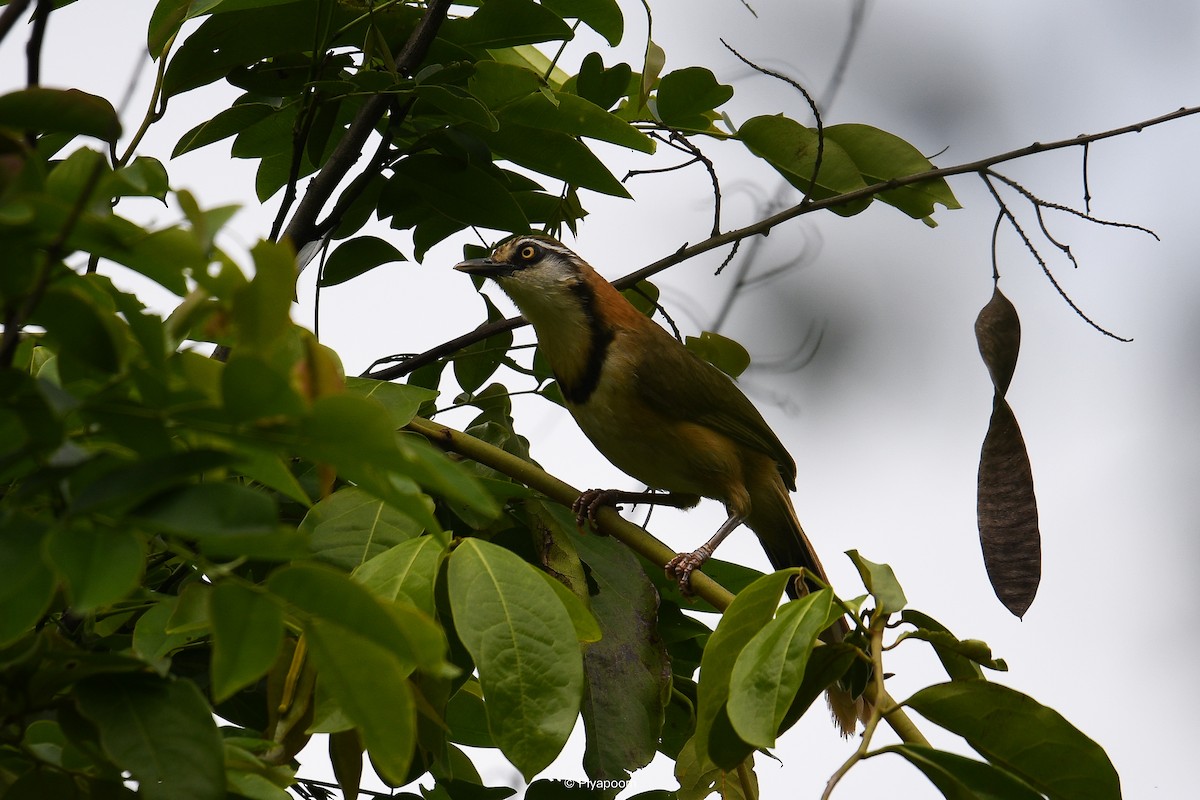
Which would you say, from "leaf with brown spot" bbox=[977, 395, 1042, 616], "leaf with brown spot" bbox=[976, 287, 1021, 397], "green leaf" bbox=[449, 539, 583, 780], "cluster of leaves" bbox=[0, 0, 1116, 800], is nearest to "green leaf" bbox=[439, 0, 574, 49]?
"cluster of leaves" bbox=[0, 0, 1116, 800]

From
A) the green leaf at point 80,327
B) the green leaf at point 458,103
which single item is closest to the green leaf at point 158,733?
the green leaf at point 80,327

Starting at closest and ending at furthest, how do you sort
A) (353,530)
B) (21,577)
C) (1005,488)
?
(21,577) → (353,530) → (1005,488)

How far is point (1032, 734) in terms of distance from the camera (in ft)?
5.48

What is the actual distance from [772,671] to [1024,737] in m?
0.40

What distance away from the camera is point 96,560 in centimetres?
100

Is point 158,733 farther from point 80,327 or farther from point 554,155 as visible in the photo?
point 554,155

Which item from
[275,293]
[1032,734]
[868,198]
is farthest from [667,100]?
[275,293]

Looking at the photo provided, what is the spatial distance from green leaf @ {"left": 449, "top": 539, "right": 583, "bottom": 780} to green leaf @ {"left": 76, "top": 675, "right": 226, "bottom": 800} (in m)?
0.46

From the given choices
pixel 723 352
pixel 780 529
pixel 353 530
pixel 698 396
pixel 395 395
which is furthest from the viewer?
pixel 780 529

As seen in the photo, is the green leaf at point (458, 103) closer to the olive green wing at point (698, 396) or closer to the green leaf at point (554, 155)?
the green leaf at point (554, 155)

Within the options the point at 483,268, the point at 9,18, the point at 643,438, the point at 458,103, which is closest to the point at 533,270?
the point at 483,268

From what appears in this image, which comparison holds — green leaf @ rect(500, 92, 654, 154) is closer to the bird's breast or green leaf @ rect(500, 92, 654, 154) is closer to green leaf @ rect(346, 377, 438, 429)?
green leaf @ rect(346, 377, 438, 429)

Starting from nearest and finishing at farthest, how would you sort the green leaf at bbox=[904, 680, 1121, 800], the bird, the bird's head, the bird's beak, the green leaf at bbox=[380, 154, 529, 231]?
the green leaf at bbox=[904, 680, 1121, 800], the green leaf at bbox=[380, 154, 529, 231], the bird's beak, the bird's head, the bird

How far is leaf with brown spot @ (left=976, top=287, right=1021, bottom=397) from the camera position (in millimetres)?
2406
